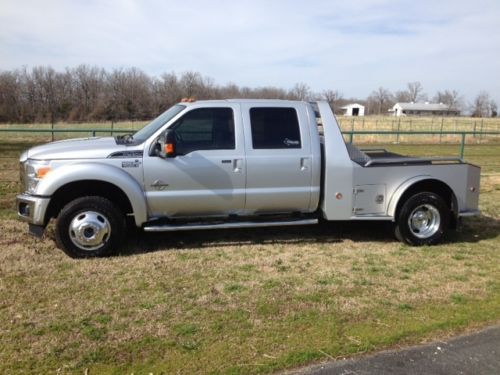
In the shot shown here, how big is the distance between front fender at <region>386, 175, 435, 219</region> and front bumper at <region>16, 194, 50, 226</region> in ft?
14.1

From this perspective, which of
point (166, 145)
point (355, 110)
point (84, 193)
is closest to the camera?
point (166, 145)

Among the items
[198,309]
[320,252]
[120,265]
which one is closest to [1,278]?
[120,265]

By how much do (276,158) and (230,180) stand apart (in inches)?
25.5

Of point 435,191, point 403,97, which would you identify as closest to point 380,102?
point 403,97

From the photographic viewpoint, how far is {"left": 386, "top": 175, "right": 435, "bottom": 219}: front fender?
6.64 metres

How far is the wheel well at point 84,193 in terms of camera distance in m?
5.88

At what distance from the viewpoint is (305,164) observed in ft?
20.9

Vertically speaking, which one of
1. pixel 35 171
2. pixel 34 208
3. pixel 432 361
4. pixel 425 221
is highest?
pixel 35 171

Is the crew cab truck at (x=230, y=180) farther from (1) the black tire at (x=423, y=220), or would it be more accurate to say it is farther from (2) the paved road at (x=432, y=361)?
(2) the paved road at (x=432, y=361)

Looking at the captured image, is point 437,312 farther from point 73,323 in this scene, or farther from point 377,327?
point 73,323

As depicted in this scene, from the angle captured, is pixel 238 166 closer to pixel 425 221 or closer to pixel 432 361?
pixel 425 221

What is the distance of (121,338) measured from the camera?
12.7 ft

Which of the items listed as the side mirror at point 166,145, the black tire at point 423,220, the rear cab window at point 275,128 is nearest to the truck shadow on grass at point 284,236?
the black tire at point 423,220

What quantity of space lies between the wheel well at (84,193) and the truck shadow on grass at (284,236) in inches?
26.8
